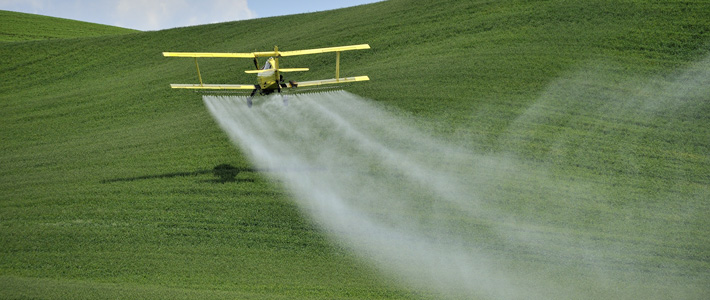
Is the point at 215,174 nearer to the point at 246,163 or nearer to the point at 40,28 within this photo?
the point at 246,163

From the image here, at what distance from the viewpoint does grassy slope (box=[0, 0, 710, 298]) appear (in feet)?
64.4

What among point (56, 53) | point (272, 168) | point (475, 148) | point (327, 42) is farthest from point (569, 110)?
point (56, 53)

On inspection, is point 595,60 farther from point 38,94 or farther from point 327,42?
point 38,94

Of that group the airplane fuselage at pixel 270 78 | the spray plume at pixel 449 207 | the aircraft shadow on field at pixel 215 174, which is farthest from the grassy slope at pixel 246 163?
the airplane fuselage at pixel 270 78

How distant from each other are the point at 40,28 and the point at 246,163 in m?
61.8

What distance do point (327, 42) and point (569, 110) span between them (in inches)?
911

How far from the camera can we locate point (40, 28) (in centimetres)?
6994

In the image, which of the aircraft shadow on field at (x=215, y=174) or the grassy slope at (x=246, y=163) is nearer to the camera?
the grassy slope at (x=246, y=163)

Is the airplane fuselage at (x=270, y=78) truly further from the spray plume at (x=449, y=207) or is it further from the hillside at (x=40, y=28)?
the hillside at (x=40, y=28)

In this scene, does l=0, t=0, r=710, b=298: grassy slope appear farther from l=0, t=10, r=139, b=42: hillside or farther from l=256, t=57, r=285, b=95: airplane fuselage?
l=0, t=10, r=139, b=42: hillside

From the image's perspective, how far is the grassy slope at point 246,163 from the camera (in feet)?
64.4

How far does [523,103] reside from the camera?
31.6m

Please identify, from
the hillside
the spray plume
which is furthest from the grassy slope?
the hillside

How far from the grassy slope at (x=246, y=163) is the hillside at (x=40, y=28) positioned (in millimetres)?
14363
